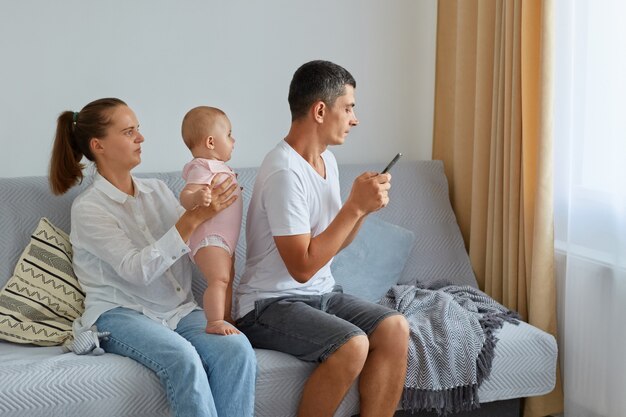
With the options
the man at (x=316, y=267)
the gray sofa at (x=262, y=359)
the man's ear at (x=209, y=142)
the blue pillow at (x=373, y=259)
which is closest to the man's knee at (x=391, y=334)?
the man at (x=316, y=267)

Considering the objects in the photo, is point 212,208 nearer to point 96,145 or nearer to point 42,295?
point 96,145

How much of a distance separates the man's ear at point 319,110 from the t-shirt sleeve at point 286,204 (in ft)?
0.57

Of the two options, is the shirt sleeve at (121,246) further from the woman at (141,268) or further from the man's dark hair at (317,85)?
the man's dark hair at (317,85)

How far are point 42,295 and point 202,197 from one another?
581 millimetres

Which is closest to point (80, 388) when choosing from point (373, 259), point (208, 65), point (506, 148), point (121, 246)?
point (121, 246)

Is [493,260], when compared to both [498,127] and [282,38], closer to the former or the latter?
[498,127]

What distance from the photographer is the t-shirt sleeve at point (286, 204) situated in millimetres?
2348

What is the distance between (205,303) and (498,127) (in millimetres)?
1212

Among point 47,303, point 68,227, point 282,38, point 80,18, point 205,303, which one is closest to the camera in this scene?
point 205,303

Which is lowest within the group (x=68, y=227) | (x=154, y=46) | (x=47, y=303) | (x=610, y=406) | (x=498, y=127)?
(x=610, y=406)

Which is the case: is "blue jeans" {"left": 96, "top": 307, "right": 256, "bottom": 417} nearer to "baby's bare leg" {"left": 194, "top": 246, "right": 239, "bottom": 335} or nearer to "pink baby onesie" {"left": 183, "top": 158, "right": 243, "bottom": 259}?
"baby's bare leg" {"left": 194, "top": 246, "right": 239, "bottom": 335}

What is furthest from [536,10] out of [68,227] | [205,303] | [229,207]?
[68,227]

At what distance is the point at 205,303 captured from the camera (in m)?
2.39

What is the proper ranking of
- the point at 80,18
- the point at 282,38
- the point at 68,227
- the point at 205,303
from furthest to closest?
1. the point at 282,38
2. the point at 80,18
3. the point at 68,227
4. the point at 205,303
